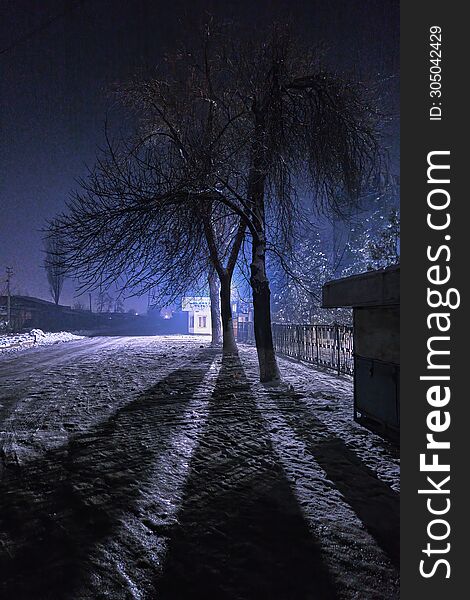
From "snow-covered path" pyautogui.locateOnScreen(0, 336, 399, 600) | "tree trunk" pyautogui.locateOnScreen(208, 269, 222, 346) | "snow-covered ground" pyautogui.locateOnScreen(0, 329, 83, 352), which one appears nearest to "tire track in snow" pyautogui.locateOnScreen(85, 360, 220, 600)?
"snow-covered path" pyautogui.locateOnScreen(0, 336, 399, 600)

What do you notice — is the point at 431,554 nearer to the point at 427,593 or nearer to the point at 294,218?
the point at 427,593

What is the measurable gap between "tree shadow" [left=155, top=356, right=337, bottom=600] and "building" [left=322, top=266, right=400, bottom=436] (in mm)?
1227

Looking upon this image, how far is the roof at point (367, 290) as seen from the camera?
3.28 meters

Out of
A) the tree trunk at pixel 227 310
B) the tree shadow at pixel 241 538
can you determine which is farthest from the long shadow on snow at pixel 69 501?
the tree trunk at pixel 227 310

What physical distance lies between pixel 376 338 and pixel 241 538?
2429 millimetres

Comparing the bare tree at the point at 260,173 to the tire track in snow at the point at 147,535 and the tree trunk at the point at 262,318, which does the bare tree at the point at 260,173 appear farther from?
the tire track in snow at the point at 147,535

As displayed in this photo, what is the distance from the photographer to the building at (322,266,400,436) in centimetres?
353

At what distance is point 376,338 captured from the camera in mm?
4266

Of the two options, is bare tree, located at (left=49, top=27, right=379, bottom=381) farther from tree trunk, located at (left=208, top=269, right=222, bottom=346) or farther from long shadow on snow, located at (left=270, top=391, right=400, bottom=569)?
tree trunk, located at (left=208, top=269, right=222, bottom=346)

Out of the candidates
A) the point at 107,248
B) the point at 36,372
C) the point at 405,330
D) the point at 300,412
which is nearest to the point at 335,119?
the point at 107,248

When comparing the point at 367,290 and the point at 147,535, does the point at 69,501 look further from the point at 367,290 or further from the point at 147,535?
the point at 367,290

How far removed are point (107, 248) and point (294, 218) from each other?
458 cm

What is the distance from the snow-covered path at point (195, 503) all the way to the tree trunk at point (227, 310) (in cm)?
791

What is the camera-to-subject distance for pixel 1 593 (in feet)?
7.21
